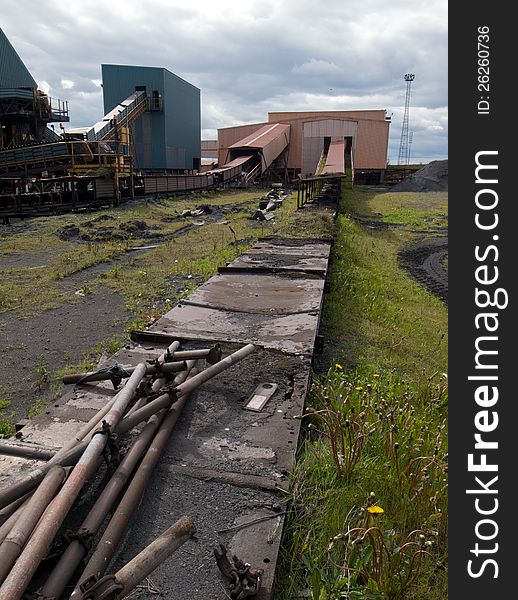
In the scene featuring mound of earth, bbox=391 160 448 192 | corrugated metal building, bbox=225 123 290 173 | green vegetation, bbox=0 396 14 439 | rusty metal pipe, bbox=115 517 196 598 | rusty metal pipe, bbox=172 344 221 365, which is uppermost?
corrugated metal building, bbox=225 123 290 173

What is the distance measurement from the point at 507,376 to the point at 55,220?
15055mm

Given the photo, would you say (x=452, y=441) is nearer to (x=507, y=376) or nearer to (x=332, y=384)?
(x=507, y=376)

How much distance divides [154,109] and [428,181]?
56.7 feet

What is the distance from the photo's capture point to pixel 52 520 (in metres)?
1.67

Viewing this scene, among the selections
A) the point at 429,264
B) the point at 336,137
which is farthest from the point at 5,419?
the point at 336,137

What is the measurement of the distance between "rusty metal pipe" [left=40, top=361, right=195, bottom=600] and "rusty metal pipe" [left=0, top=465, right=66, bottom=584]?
0.48ft

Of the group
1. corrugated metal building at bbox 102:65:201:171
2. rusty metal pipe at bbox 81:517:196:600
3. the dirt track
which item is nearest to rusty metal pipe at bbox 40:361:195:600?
rusty metal pipe at bbox 81:517:196:600

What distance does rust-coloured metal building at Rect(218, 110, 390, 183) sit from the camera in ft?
104

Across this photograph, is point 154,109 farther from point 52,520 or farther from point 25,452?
point 52,520

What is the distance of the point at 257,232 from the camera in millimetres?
12000

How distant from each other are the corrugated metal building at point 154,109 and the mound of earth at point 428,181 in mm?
14287

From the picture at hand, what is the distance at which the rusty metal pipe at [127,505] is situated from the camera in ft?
5.56

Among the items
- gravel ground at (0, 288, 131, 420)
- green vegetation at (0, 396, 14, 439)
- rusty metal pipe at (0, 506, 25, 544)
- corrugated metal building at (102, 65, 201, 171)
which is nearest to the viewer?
rusty metal pipe at (0, 506, 25, 544)

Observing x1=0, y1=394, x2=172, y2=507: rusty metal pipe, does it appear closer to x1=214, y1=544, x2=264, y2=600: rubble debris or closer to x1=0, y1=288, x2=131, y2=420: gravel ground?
x1=214, y1=544, x2=264, y2=600: rubble debris
